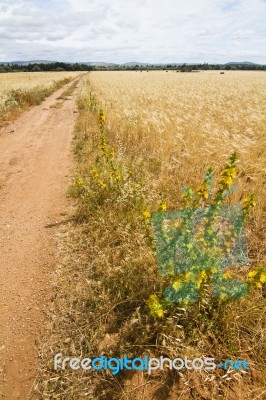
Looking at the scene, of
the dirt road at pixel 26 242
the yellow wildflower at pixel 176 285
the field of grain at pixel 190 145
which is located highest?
the field of grain at pixel 190 145

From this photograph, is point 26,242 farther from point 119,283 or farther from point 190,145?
point 190,145

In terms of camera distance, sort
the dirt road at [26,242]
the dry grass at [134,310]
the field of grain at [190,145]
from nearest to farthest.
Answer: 1. the dry grass at [134,310]
2. the dirt road at [26,242]
3. the field of grain at [190,145]

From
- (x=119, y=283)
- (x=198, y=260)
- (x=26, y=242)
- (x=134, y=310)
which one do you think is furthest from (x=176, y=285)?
(x=26, y=242)

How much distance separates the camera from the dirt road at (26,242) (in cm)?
252

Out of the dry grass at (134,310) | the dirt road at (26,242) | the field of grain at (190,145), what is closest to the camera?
the dry grass at (134,310)

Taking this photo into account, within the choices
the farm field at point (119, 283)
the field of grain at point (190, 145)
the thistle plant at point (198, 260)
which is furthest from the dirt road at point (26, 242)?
the field of grain at point (190, 145)

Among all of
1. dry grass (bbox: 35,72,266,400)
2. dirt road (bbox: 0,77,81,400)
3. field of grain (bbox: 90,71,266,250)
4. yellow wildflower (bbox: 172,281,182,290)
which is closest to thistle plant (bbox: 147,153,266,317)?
yellow wildflower (bbox: 172,281,182,290)

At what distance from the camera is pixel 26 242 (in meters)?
4.12

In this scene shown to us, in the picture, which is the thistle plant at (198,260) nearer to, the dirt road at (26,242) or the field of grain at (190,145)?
the dirt road at (26,242)

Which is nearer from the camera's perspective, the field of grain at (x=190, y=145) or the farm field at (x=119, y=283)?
the farm field at (x=119, y=283)

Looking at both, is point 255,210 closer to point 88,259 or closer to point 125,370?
point 88,259

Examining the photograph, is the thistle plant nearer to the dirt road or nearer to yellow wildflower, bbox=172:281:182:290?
yellow wildflower, bbox=172:281:182:290

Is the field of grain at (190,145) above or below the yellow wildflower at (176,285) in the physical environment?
above

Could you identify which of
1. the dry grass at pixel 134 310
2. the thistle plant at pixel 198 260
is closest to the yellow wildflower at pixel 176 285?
the thistle plant at pixel 198 260
